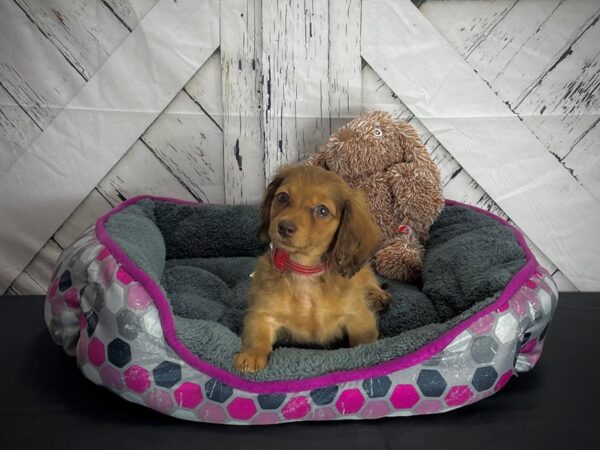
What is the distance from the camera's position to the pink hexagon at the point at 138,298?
182cm

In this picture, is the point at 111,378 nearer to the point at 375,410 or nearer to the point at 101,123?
the point at 375,410

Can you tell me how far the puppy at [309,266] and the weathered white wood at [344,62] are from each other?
1092 millimetres

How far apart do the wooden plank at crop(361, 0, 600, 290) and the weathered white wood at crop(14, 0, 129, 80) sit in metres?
1.26

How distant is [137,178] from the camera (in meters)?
3.05

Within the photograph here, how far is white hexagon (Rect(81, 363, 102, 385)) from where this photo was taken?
6.08 ft

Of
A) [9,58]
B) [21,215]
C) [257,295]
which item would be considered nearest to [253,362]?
[257,295]

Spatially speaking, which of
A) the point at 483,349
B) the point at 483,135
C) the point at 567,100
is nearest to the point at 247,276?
the point at 483,349

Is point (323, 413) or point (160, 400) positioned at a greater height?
point (323, 413)

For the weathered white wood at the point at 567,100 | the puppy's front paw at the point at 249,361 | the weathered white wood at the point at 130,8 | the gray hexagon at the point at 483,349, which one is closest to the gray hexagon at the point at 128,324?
the puppy's front paw at the point at 249,361

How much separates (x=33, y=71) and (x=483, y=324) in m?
2.40

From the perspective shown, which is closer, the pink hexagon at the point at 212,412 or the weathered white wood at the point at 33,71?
the pink hexagon at the point at 212,412

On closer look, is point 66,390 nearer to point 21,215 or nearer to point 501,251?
point 21,215

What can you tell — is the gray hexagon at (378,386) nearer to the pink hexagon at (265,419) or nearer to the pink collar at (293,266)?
the pink hexagon at (265,419)

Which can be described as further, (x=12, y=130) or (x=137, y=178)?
(x=137, y=178)
